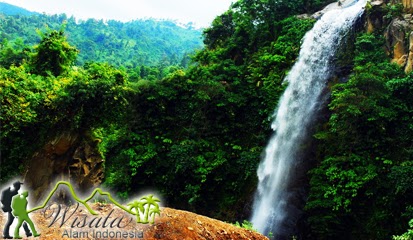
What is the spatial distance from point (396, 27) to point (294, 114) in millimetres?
5399

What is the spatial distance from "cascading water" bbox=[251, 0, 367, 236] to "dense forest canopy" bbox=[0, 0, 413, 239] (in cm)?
52

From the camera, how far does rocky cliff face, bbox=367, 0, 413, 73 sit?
43.6 feet

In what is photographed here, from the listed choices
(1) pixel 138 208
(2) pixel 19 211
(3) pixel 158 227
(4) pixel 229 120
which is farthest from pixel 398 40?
(2) pixel 19 211


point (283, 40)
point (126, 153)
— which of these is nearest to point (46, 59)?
point (126, 153)

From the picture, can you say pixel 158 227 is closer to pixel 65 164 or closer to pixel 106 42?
pixel 65 164

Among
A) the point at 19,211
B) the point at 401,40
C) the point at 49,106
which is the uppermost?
the point at 401,40

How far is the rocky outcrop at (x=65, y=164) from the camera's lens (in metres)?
10.1

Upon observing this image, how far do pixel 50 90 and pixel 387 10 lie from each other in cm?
1414

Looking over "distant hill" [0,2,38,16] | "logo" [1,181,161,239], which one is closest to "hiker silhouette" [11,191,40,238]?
"logo" [1,181,161,239]

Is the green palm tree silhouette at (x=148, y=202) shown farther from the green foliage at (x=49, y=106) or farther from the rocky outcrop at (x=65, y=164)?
the green foliage at (x=49, y=106)

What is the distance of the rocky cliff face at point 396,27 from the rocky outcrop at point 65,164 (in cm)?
1200

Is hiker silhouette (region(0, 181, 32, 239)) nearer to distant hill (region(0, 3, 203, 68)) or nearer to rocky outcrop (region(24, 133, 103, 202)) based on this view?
rocky outcrop (region(24, 133, 103, 202))

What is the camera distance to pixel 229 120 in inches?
639

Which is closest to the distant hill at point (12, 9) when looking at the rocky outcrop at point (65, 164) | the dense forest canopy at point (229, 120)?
the dense forest canopy at point (229, 120)
